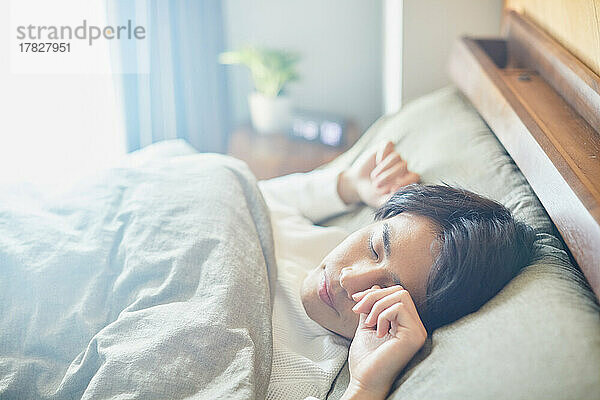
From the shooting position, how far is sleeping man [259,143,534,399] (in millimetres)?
848

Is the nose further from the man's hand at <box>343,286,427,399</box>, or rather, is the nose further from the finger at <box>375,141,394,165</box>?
the finger at <box>375,141,394,165</box>

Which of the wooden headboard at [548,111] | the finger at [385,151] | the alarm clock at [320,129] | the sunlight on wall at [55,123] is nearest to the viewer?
the wooden headboard at [548,111]

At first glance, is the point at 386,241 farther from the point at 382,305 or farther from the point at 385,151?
the point at 385,151

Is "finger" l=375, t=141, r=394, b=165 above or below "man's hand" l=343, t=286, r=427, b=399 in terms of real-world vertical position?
above

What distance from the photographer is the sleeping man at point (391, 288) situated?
85cm

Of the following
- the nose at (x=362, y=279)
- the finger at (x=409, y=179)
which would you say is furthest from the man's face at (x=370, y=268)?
the finger at (x=409, y=179)

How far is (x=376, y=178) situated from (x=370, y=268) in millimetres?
441

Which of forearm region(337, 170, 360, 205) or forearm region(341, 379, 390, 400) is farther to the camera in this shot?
forearm region(337, 170, 360, 205)

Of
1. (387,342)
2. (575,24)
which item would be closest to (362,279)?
(387,342)

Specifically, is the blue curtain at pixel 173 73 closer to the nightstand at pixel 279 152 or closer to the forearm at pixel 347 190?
the nightstand at pixel 279 152

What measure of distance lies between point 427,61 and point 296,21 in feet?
2.73

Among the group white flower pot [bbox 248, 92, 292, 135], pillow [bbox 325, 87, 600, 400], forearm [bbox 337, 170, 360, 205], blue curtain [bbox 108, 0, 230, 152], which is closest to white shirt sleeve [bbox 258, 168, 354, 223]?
forearm [bbox 337, 170, 360, 205]

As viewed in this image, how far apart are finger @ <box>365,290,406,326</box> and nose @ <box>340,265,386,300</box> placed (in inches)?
3.3

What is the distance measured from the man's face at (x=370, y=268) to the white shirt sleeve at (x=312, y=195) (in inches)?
16.7
